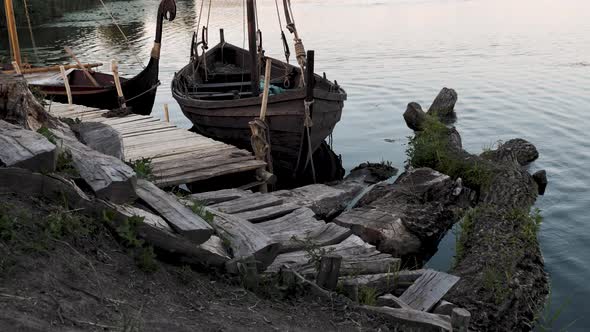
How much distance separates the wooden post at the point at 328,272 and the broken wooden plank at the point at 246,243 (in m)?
0.43

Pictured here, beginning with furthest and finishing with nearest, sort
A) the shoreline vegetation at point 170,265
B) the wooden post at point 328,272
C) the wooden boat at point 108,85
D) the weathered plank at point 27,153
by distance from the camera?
the wooden boat at point 108,85 → the wooden post at point 328,272 → the weathered plank at point 27,153 → the shoreline vegetation at point 170,265

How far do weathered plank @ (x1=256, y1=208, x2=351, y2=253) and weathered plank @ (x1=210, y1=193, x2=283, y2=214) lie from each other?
409 mm

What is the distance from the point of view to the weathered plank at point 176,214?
4801mm

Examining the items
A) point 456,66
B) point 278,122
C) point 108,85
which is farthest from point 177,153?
point 456,66

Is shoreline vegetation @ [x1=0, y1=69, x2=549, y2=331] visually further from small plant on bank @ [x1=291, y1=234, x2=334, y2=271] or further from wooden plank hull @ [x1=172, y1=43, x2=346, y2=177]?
wooden plank hull @ [x1=172, y1=43, x2=346, y2=177]

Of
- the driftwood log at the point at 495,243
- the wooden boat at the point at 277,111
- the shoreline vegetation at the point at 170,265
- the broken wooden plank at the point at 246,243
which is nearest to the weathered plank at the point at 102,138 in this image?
the shoreline vegetation at the point at 170,265

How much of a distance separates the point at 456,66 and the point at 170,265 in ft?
72.0

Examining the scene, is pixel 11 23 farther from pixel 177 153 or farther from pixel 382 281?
pixel 382 281

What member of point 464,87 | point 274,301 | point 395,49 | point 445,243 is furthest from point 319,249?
point 395,49

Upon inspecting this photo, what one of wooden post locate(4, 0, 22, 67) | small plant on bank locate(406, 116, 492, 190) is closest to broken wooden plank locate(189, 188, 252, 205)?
small plant on bank locate(406, 116, 492, 190)

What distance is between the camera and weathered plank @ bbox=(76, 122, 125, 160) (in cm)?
655

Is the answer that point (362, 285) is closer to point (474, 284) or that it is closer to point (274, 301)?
point (274, 301)

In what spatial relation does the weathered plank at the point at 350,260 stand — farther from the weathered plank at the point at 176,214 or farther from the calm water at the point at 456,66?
the calm water at the point at 456,66

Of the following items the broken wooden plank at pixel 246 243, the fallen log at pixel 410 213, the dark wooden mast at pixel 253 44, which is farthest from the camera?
the dark wooden mast at pixel 253 44
